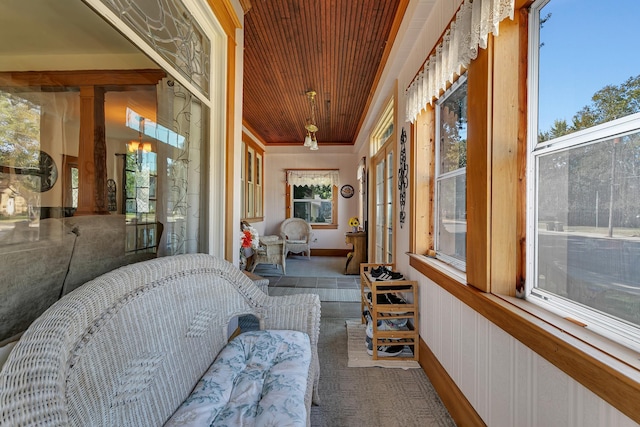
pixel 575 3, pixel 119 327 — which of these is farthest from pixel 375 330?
pixel 575 3

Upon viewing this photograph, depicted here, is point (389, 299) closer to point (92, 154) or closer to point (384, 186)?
point (384, 186)

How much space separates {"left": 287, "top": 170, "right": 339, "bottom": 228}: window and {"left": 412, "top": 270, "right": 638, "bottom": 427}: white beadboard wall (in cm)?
529

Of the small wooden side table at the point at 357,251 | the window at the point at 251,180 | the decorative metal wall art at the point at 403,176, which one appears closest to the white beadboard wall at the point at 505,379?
the decorative metal wall art at the point at 403,176

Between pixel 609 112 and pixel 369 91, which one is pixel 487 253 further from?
pixel 369 91

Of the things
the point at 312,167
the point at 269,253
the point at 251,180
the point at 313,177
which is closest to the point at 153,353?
the point at 269,253

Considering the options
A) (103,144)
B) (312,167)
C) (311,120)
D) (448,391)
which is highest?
(311,120)

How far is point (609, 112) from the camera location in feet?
2.67

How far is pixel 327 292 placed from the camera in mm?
3885

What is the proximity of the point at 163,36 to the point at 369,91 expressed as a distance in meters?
3.01

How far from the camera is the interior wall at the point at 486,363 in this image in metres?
0.81

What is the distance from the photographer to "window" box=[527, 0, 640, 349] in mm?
767

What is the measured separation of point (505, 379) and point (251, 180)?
218 inches

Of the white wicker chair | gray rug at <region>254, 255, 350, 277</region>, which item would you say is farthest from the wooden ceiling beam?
the white wicker chair

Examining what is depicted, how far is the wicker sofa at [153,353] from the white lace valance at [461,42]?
5.10 ft
